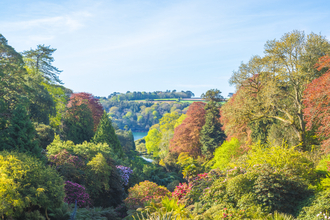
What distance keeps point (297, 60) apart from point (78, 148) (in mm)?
14237

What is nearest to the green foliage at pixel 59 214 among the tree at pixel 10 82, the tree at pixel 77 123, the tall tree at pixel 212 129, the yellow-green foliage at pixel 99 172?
the yellow-green foliage at pixel 99 172

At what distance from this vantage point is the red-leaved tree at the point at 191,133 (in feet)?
92.6

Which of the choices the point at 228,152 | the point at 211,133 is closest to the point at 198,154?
the point at 211,133

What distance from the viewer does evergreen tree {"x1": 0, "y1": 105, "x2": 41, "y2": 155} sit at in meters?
12.0

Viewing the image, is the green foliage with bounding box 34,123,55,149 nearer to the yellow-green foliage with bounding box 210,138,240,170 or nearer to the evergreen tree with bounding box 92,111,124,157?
the evergreen tree with bounding box 92,111,124,157

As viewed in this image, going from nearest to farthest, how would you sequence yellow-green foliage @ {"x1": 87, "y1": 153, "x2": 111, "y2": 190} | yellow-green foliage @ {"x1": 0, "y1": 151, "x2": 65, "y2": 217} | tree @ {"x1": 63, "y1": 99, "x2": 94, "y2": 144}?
1. yellow-green foliage @ {"x1": 0, "y1": 151, "x2": 65, "y2": 217}
2. yellow-green foliage @ {"x1": 87, "y1": 153, "x2": 111, "y2": 190}
3. tree @ {"x1": 63, "y1": 99, "x2": 94, "y2": 144}

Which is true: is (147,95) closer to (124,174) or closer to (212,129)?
(212,129)

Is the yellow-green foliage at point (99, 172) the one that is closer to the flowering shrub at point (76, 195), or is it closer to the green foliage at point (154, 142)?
the flowering shrub at point (76, 195)

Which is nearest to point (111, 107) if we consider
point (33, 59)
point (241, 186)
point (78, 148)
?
point (33, 59)

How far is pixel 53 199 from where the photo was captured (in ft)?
25.0

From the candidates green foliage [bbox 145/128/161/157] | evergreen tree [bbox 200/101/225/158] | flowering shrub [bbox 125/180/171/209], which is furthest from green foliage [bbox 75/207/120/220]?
green foliage [bbox 145/128/161/157]

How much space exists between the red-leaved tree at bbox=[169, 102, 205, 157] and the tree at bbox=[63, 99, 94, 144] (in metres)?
10.5

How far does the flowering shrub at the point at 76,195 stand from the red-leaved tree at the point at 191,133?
17.8m

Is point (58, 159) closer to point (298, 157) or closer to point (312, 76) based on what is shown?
point (298, 157)
